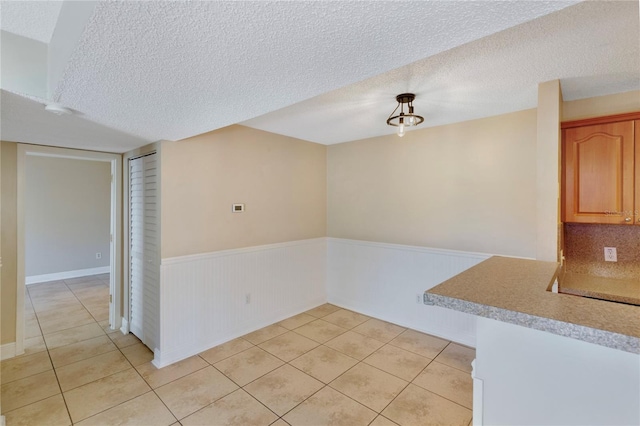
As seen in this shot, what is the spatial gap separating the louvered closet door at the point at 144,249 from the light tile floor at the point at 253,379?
0.87 feet

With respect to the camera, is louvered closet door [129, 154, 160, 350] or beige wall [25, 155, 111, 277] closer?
louvered closet door [129, 154, 160, 350]

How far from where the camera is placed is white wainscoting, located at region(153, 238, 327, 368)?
275cm

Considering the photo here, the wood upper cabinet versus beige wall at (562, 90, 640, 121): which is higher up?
beige wall at (562, 90, 640, 121)

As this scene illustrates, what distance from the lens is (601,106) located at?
2334 millimetres

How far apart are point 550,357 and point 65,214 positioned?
758cm

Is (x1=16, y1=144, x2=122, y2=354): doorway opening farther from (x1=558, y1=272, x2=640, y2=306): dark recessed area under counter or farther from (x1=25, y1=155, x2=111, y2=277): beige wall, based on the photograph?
(x1=558, y1=272, x2=640, y2=306): dark recessed area under counter

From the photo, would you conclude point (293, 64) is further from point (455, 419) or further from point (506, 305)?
point (455, 419)

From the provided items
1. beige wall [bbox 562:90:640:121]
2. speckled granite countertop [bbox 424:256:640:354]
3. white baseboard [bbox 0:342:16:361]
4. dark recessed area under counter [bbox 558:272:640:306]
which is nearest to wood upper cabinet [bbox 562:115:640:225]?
beige wall [bbox 562:90:640:121]

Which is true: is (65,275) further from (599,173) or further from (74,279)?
(599,173)

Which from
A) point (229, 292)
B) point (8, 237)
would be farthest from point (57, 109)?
point (229, 292)

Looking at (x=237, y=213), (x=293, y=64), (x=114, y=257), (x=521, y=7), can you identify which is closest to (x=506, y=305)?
(x=521, y=7)

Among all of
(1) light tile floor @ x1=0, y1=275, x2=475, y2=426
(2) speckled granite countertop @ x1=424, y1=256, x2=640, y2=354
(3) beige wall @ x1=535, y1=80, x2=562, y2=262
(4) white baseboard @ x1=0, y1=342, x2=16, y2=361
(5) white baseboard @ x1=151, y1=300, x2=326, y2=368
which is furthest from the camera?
(4) white baseboard @ x1=0, y1=342, x2=16, y2=361

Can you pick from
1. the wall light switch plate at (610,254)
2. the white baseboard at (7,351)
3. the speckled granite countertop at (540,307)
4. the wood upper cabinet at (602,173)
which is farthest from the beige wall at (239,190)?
the wall light switch plate at (610,254)

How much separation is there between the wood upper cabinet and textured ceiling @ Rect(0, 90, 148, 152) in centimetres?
378
